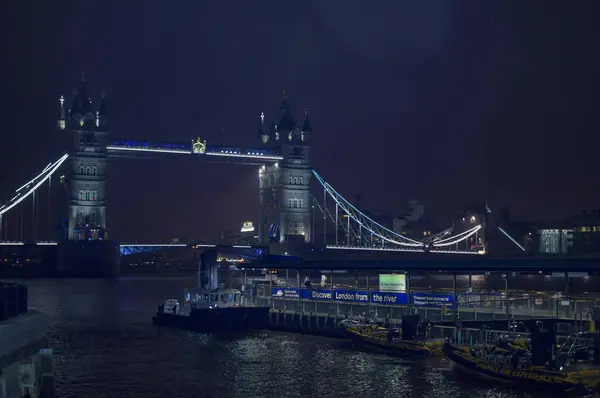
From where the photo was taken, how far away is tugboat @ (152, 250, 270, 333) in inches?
2285

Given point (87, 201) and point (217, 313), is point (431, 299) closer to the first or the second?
point (217, 313)

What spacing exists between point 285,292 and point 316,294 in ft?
12.1

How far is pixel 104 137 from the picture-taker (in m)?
152

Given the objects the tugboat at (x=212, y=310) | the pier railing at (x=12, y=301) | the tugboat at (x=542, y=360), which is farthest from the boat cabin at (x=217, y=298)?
the pier railing at (x=12, y=301)

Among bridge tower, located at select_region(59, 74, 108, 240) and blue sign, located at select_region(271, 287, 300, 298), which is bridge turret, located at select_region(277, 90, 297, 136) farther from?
blue sign, located at select_region(271, 287, 300, 298)

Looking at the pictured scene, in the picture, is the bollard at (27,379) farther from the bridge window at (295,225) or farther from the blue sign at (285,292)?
the bridge window at (295,225)

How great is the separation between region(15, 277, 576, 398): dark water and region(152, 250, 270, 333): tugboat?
106 cm

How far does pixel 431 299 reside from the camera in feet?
162

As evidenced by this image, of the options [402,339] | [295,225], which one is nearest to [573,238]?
[295,225]

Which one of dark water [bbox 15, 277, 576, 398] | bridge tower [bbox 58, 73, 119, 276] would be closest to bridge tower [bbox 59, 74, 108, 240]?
bridge tower [bbox 58, 73, 119, 276]

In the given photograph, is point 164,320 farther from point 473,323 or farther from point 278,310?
point 473,323

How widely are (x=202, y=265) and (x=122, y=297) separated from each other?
150 ft

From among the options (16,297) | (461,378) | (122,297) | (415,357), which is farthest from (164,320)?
(122,297)

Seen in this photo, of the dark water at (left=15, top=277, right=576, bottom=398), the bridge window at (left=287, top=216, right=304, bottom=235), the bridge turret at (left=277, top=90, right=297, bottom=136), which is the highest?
the bridge turret at (left=277, top=90, right=297, bottom=136)
